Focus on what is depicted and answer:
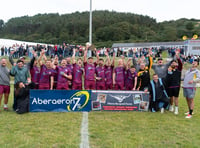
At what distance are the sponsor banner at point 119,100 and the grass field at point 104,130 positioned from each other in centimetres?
31

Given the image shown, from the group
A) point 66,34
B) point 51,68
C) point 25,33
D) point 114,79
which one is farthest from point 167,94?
point 25,33

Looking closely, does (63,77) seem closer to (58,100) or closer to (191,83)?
(58,100)

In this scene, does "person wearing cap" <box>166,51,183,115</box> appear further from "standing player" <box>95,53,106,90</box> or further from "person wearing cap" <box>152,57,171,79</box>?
"standing player" <box>95,53,106,90</box>

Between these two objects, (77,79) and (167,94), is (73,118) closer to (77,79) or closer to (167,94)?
(77,79)

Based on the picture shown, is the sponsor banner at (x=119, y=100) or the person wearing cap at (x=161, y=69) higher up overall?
the person wearing cap at (x=161, y=69)

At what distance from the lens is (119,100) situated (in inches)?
279

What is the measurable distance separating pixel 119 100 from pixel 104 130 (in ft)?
6.55

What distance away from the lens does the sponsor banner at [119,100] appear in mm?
7062

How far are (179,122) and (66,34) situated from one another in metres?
90.8

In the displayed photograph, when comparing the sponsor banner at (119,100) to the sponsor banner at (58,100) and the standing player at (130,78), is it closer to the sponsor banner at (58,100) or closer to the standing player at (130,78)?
the sponsor banner at (58,100)

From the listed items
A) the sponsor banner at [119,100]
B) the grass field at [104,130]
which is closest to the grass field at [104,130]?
the grass field at [104,130]

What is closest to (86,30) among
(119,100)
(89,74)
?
(89,74)

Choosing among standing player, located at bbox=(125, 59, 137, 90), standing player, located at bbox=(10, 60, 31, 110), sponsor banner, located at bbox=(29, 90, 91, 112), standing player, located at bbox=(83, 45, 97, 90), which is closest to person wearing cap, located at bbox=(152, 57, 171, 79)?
standing player, located at bbox=(125, 59, 137, 90)

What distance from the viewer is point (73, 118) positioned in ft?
20.4
